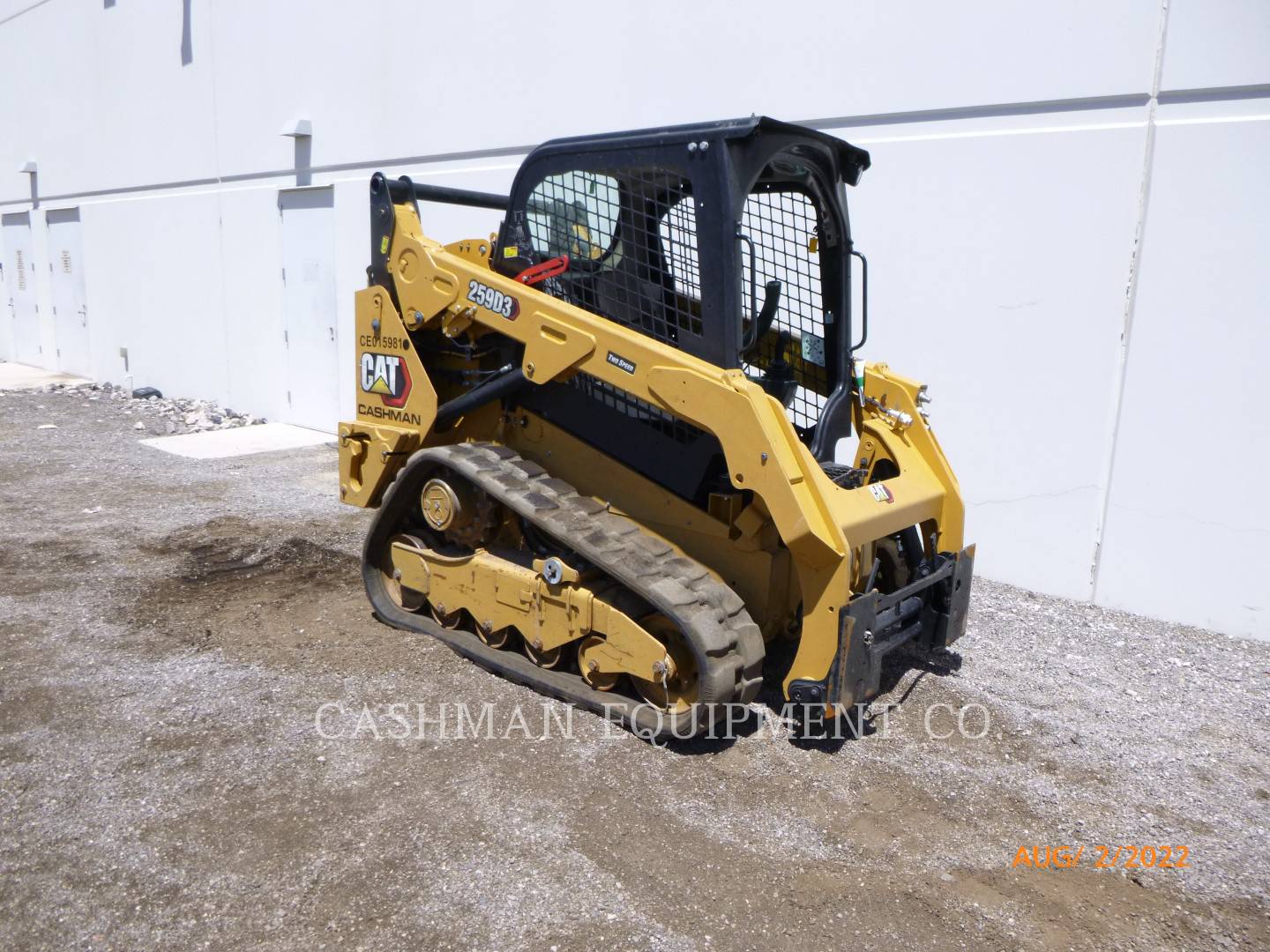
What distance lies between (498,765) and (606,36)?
5498 mm

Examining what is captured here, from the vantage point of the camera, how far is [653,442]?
403cm

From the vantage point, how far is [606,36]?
7059 millimetres

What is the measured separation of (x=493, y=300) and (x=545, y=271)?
251mm

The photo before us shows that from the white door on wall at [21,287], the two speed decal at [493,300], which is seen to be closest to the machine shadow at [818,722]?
the two speed decal at [493,300]

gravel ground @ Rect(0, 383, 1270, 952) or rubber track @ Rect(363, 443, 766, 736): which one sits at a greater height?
rubber track @ Rect(363, 443, 766, 736)

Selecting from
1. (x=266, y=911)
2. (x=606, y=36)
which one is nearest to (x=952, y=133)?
(x=606, y=36)

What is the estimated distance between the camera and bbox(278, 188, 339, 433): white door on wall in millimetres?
9789

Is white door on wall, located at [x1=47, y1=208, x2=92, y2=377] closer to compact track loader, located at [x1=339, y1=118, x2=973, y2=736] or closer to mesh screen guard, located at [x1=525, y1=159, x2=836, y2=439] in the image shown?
compact track loader, located at [x1=339, y1=118, x2=973, y2=736]

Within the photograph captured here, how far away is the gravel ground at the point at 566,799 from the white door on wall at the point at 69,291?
10604 mm

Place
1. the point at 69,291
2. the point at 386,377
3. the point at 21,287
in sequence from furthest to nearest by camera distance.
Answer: the point at 21,287
the point at 69,291
the point at 386,377

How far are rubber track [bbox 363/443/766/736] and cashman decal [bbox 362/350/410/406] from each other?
37 centimetres
